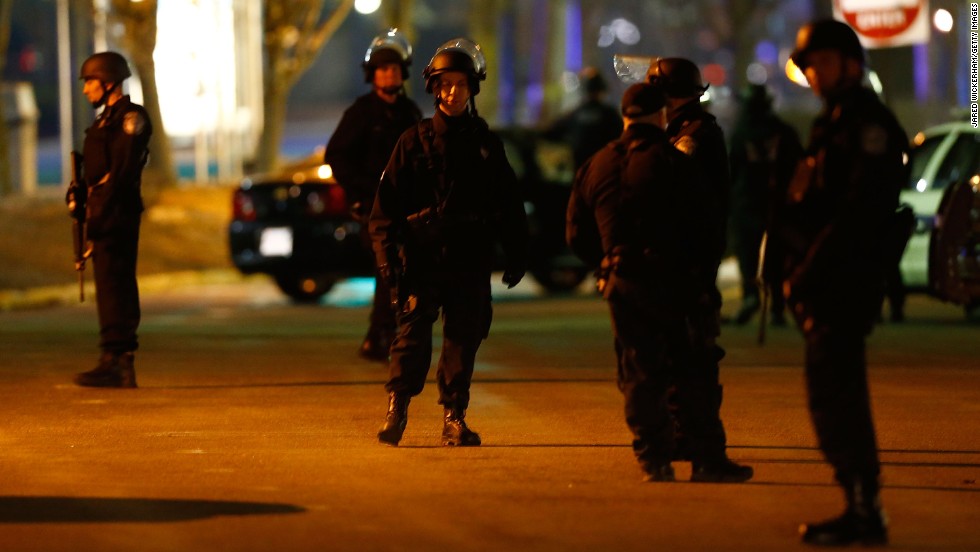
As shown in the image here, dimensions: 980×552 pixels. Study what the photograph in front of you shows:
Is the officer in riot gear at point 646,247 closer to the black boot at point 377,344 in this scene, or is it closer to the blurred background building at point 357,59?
the blurred background building at point 357,59

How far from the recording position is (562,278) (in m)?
19.5

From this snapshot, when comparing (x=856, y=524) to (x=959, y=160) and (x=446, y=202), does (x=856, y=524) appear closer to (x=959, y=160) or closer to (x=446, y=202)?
(x=446, y=202)

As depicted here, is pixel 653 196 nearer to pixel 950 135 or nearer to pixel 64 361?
pixel 64 361

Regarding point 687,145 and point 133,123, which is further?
point 133,123

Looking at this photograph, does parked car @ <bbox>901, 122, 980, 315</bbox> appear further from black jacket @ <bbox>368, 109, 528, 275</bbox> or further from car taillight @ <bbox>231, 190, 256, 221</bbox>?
car taillight @ <bbox>231, 190, 256, 221</bbox>

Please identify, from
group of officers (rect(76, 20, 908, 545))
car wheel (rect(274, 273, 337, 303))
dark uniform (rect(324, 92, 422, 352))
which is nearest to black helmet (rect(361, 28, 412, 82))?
dark uniform (rect(324, 92, 422, 352))

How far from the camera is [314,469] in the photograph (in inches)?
331

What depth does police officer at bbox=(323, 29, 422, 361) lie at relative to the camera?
1163 cm

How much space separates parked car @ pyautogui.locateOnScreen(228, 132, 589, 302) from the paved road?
3.22 meters

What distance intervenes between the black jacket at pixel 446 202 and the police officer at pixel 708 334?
93 cm

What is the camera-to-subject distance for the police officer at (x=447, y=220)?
8836 millimetres

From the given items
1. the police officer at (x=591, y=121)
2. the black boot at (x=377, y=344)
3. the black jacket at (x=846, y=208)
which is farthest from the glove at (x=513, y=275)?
the police officer at (x=591, y=121)

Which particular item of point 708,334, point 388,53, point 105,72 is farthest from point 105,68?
point 708,334

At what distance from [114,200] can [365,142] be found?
1748 mm
